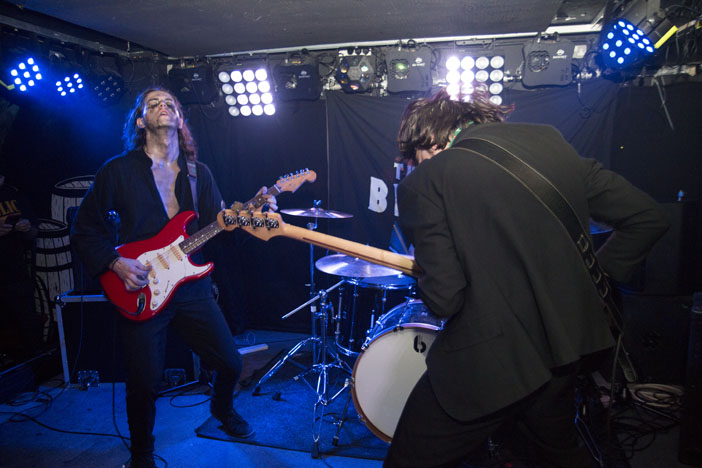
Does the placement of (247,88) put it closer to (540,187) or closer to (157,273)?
(157,273)

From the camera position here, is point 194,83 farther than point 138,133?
Yes

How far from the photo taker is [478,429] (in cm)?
136

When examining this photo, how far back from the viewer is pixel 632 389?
11.8ft

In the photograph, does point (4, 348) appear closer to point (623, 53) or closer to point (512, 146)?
point (512, 146)

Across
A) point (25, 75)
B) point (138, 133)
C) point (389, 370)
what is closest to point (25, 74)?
point (25, 75)

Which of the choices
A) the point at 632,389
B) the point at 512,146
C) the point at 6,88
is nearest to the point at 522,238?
the point at 512,146

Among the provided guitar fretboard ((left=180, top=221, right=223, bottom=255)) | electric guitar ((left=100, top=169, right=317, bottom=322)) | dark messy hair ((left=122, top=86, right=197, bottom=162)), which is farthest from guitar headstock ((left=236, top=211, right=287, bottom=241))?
dark messy hair ((left=122, top=86, right=197, bottom=162))

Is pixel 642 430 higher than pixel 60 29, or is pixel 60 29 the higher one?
pixel 60 29

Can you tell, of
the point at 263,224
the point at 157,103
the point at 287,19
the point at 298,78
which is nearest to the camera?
the point at 263,224

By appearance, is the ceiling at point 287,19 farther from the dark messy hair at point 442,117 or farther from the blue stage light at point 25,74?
the dark messy hair at point 442,117

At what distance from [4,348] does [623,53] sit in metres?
6.01

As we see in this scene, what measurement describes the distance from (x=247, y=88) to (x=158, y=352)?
3408 mm

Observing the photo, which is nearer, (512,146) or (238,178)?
(512,146)

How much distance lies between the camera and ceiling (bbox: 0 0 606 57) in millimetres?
3441
